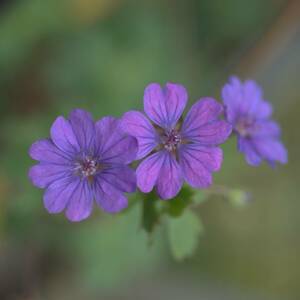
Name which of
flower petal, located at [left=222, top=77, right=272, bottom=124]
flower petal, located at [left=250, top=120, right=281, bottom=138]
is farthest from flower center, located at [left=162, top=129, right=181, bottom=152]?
flower petal, located at [left=250, top=120, right=281, bottom=138]

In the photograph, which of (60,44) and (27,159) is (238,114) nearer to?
(27,159)

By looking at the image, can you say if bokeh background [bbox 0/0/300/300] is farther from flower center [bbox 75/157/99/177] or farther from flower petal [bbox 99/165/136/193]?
flower petal [bbox 99/165/136/193]

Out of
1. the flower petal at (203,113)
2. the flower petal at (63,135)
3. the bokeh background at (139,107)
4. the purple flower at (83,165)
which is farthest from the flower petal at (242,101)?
the bokeh background at (139,107)

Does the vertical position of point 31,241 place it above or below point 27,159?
below

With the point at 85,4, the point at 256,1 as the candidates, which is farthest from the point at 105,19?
the point at 256,1

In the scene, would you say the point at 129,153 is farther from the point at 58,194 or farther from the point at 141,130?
the point at 58,194

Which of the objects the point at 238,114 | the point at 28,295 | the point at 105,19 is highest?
the point at 105,19

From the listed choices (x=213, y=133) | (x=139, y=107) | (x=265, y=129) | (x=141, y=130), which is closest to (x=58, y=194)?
(x=141, y=130)
